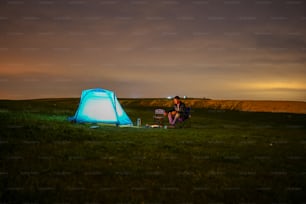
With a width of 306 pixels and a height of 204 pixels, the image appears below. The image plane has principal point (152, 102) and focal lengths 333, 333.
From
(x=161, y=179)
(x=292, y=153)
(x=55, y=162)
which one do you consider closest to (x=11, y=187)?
(x=55, y=162)

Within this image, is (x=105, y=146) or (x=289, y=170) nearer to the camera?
(x=289, y=170)

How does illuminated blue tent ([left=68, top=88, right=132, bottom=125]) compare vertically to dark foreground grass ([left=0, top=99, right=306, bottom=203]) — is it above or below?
above

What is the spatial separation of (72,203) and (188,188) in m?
2.13

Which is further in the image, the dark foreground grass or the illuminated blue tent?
the illuminated blue tent

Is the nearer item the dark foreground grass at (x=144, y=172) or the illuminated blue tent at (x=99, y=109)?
the dark foreground grass at (x=144, y=172)

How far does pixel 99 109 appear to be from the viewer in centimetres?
2006

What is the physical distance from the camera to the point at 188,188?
20.2ft

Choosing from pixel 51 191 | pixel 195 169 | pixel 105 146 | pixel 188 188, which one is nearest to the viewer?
pixel 51 191

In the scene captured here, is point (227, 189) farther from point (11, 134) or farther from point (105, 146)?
point (11, 134)

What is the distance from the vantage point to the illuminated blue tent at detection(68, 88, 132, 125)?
19.8 metres

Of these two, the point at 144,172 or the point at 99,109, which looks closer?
the point at 144,172

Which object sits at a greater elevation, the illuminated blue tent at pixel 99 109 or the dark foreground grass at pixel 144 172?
the illuminated blue tent at pixel 99 109

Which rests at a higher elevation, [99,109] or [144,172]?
[99,109]

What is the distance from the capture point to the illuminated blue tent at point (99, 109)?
19.8 metres
